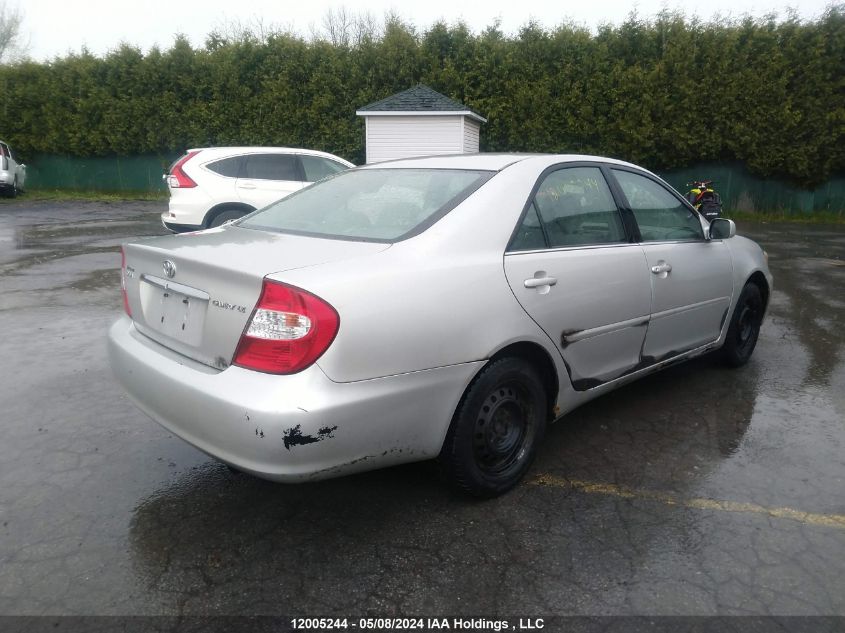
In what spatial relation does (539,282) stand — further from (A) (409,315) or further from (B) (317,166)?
(B) (317,166)

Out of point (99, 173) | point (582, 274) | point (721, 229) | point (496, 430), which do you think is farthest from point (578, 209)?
point (99, 173)

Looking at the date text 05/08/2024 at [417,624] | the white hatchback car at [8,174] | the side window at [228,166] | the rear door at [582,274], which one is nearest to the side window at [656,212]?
the rear door at [582,274]

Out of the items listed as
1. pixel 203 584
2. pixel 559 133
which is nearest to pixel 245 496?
pixel 203 584

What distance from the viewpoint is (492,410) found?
9.30 feet

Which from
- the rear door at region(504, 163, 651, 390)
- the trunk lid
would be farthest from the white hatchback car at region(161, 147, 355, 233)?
the trunk lid

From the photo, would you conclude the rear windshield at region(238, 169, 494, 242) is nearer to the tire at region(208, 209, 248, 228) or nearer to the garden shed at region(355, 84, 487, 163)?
the tire at region(208, 209, 248, 228)

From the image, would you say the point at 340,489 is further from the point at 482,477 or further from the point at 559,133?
the point at 559,133

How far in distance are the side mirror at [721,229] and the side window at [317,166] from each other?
6152 millimetres

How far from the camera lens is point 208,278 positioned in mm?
2545

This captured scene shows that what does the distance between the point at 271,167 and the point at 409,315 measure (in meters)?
7.44

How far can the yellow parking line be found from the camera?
281 centimetres

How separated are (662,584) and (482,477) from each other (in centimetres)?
82

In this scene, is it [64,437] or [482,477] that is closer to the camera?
[482,477]

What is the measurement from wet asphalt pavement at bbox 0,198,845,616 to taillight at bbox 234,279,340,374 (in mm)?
815
